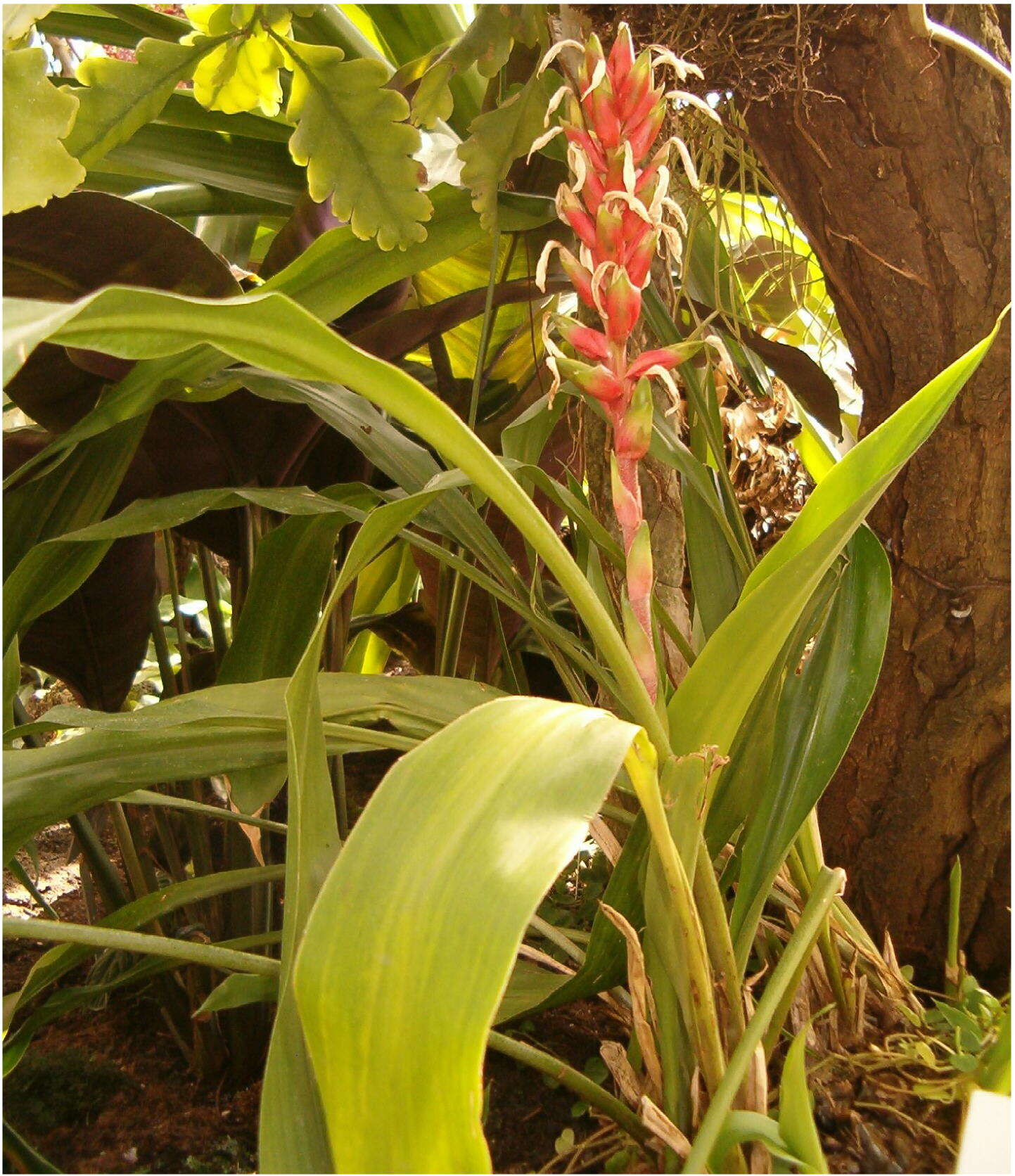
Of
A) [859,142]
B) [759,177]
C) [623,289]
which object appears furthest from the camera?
[759,177]

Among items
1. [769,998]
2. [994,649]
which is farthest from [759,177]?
[769,998]

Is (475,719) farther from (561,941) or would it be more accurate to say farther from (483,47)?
(483,47)

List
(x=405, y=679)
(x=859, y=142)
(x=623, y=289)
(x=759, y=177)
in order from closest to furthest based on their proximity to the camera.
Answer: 1. (x=623, y=289)
2. (x=405, y=679)
3. (x=859, y=142)
4. (x=759, y=177)

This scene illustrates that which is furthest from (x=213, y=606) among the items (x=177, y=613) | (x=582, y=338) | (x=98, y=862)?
(x=582, y=338)

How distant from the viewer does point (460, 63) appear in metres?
0.63

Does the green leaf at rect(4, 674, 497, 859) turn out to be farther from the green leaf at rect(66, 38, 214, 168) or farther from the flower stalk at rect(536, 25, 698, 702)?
the green leaf at rect(66, 38, 214, 168)

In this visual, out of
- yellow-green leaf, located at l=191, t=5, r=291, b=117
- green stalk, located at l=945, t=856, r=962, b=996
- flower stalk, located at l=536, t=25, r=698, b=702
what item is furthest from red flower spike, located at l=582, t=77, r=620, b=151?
green stalk, located at l=945, t=856, r=962, b=996

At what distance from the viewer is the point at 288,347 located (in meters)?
0.34

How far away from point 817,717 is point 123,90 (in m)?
0.62

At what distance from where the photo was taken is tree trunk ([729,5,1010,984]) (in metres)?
0.66

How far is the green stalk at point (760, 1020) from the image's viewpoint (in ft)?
1.26

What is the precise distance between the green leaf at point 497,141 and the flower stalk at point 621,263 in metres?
0.21

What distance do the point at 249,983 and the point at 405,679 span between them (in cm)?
19

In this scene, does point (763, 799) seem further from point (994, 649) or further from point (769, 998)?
point (994, 649)
